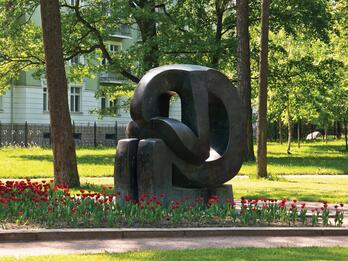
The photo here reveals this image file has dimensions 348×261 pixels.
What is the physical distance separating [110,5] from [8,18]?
4587 mm

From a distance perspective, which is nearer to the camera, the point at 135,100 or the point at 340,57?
the point at 135,100

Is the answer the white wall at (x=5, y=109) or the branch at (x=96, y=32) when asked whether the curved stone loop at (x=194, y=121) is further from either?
the white wall at (x=5, y=109)

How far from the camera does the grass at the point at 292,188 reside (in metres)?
14.9

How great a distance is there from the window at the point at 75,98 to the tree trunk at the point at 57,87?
34196 millimetres

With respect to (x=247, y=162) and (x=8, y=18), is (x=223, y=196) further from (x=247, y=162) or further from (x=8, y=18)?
(x=8, y=18)

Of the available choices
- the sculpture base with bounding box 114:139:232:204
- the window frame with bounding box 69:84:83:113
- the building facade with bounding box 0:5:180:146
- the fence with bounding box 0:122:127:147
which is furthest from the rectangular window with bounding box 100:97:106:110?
the sculpture base with bounding box 114:139:232:204

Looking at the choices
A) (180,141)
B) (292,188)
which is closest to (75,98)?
(292,188)

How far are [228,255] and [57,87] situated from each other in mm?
8616

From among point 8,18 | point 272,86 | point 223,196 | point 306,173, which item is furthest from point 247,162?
point 223,196

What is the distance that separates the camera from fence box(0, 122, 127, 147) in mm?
43059

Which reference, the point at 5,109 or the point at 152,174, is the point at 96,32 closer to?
the point at 5,109

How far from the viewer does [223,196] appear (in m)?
12.1

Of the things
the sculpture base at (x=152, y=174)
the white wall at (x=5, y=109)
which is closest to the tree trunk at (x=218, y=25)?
the sculpture base at (x=152, y=174)

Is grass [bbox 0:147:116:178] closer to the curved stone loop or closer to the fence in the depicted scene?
the curved stone loop
